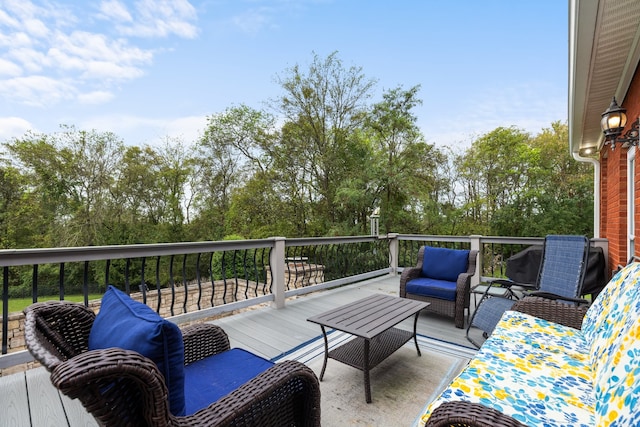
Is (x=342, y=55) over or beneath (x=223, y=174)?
over

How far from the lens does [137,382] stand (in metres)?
0.78

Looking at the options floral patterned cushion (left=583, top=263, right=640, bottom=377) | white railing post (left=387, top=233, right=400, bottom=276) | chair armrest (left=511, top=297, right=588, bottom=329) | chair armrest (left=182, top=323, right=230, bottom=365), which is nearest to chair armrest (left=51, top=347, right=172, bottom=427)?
chair armrest (left=182, top=323, right=230, bottom=365)

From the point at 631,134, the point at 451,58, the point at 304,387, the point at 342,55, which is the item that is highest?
the point at 342,55

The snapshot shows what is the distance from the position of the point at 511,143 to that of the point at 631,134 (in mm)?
8330

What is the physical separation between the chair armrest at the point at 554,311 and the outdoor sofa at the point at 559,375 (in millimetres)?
67

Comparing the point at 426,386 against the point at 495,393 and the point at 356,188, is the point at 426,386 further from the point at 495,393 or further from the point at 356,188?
the point at 356,188

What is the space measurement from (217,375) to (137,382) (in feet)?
2.52

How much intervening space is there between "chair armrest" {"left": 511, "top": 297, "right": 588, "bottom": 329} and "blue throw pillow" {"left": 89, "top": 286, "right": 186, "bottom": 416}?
2.53m

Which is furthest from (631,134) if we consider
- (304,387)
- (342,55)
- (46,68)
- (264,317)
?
(46,68)

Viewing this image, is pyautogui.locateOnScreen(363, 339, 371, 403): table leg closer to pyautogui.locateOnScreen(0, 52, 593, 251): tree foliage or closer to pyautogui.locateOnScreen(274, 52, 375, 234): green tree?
pyautogui.locateOnScreen(0, 52, 593, 251): tree foliage

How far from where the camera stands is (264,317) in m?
3.71

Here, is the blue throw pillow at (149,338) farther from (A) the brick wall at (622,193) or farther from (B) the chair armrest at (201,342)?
(A) the brick wall at (622,193)

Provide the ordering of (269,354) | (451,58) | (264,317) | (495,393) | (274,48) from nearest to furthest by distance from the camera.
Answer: (495,393) → (269,354) → (264,317) → (451,58) → (274,48)

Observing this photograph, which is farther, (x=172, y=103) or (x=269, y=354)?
(x=172, y=103)
